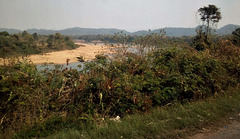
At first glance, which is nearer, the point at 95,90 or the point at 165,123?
the point at 165,123

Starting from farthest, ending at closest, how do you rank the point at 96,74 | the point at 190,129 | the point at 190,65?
the point at 190,65 → the point at 96,74 → the point at 190,129

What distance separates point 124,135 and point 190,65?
3.58m

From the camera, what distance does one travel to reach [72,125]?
3734 millimetres

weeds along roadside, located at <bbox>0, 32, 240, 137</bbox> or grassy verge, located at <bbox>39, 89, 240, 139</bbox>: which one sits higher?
weeds along roadside, located at <bbox>0, 32, 240, 137</bbox>

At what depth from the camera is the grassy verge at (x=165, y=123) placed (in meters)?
3.16

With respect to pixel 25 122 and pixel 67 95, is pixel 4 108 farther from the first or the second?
pixel 67 95

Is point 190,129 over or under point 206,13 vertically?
under

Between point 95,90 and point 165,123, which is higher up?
point 95,90

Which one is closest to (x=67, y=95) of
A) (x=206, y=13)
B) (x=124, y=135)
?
(x=124, y=135)

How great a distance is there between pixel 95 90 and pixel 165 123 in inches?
76.4

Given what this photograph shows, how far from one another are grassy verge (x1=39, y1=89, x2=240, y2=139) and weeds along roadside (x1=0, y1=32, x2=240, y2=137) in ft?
1.47

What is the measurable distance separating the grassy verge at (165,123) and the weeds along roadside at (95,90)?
45 cm

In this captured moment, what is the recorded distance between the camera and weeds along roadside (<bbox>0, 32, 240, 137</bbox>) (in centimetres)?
389

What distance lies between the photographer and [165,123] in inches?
138
